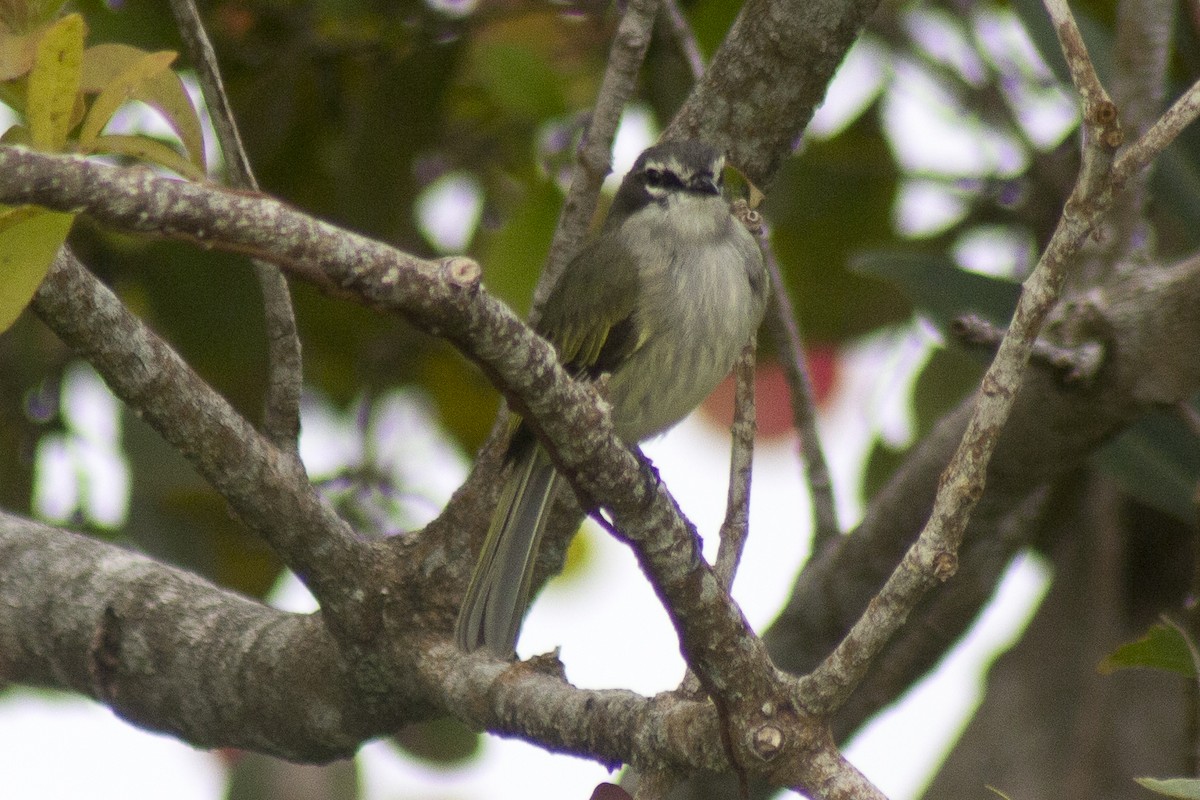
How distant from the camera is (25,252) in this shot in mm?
1506

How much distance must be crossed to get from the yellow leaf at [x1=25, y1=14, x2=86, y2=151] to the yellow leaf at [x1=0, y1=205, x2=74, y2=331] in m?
0.09

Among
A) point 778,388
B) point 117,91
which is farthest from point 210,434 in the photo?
point 778,388

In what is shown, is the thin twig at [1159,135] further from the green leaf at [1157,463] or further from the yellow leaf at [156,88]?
the green leaf at [1157,463]

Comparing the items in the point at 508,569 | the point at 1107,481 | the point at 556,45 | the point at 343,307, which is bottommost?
the point at 508,569

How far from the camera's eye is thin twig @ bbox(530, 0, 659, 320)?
108 inches

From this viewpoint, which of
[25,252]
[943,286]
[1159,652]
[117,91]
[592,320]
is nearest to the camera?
[25,252]

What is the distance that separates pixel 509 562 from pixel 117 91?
1.37 meters

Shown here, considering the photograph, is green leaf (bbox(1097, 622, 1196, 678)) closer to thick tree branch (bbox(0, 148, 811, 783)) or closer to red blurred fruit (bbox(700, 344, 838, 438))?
thick tree branch (bbox(0, 148, 811, 783))

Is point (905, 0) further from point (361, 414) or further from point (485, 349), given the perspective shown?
point (485, 349)

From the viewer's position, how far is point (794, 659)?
352 cm

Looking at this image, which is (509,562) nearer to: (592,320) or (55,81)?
(592,320)

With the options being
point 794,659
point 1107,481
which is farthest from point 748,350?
point 1107,481

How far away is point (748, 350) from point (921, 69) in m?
2.18

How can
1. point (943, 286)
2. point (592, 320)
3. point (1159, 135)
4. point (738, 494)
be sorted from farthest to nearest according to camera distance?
point (943, 286) → point (592, 320) → point (738, 494) → point (1159, 135)
